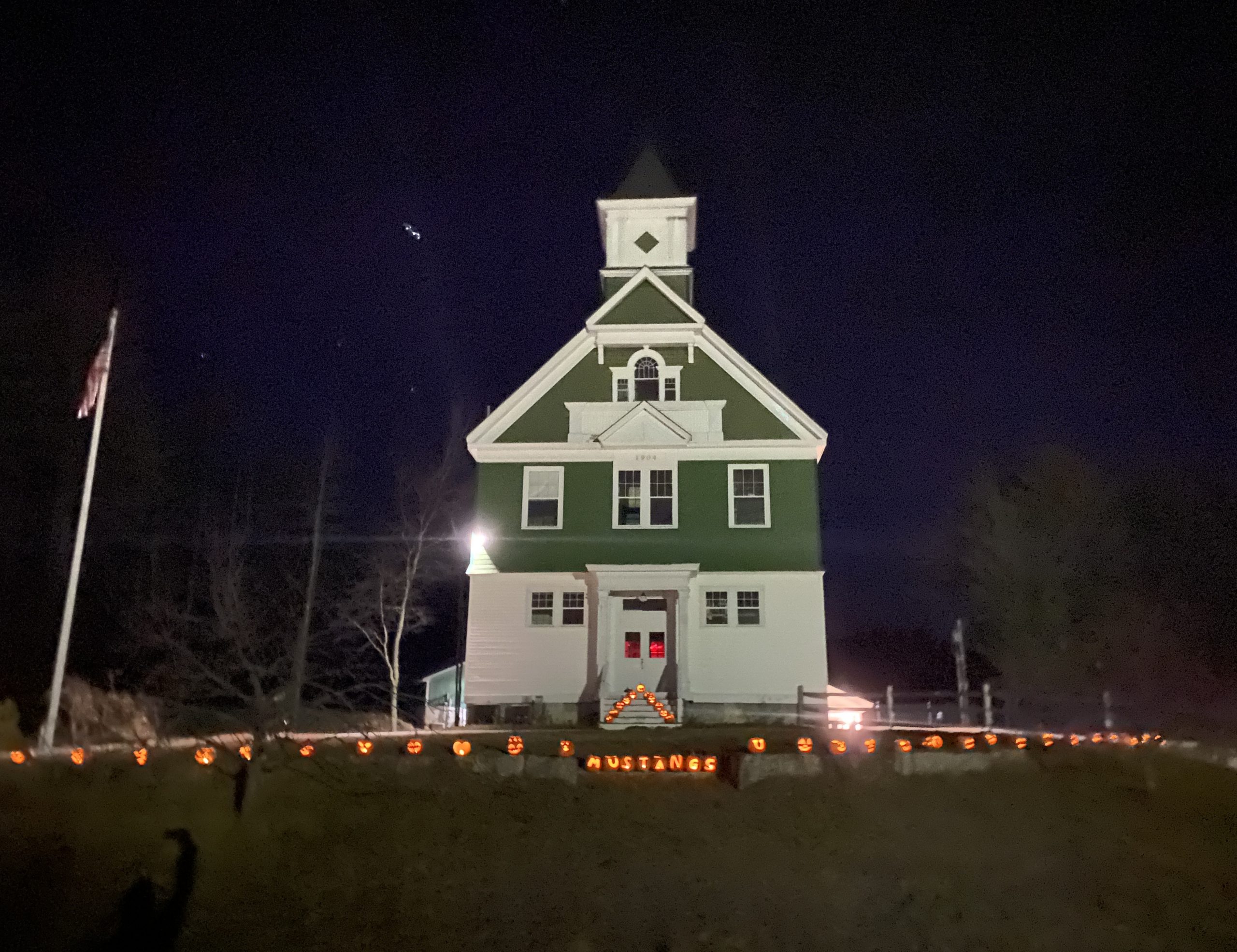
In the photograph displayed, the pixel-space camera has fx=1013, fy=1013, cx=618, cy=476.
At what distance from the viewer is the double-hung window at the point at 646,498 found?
86.8 ft

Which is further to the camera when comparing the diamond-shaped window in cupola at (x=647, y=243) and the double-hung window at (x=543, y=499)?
the diamond-shaped window in cupola at (x=647, y=243)

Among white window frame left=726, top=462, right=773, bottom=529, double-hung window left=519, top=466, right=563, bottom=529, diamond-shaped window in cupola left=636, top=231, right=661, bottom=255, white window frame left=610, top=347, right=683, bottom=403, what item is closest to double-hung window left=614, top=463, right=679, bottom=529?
white window frame left=726, top=462, right=773, bottom=529

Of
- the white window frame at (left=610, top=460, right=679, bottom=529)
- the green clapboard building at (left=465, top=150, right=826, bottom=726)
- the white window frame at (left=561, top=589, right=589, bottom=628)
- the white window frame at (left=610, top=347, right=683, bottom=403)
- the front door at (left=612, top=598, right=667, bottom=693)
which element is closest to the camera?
the green clapboard building at (left=465, top=150, right=826, bottom=726)

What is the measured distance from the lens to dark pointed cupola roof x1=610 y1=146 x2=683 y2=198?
3038cm

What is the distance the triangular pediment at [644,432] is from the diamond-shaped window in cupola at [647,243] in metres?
5.85

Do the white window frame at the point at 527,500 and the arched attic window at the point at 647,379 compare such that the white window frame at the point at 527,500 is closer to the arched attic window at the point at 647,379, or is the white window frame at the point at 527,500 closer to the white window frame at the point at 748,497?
the arched attic window at the point at 647,379

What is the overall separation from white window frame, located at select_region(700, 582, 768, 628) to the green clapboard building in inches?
2.0

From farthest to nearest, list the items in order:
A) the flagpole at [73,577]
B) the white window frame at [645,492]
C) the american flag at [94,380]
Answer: the white window frame at [645,492] → the american flag at [94,380] → the flagpole at [73,577]

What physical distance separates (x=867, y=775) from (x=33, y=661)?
24998 mm

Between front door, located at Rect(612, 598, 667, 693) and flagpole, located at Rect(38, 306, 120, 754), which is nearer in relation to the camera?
flagpole, located at Rect(38, 306, 120, 754)

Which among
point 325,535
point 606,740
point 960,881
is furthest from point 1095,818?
point 325,535

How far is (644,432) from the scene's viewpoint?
→ 88.3ft

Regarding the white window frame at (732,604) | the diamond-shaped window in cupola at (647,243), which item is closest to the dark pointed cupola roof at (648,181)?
the diamond-shaped window in cupola at (647,243)

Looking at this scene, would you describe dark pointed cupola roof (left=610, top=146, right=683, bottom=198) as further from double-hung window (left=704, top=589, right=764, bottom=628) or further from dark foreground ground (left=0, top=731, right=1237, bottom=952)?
dark foreground ground (left=0, top=731, right=1237, bottom=952)
